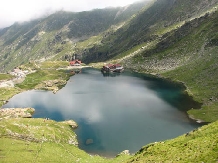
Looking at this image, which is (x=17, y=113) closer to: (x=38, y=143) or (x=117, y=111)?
(x=117, y=111)

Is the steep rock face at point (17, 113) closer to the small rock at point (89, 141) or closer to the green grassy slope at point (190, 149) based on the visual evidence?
the small rock at point (89, 141)

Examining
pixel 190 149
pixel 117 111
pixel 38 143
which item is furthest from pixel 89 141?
pixel 190 149

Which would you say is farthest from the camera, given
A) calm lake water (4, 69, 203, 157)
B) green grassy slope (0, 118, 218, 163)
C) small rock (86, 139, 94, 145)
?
calm lake water (4, 69, 203, 157)

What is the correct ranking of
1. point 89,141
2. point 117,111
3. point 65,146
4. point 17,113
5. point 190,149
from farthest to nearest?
point 117,111, point 17,113, point 89,141, point 65,146, point 190,149

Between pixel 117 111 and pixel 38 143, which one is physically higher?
pixel 38 143

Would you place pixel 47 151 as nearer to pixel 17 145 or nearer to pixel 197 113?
pixel 17 145

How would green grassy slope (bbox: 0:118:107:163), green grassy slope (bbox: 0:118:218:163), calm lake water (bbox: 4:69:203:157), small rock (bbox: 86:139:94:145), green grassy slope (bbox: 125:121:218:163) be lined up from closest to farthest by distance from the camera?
green grassy slope (bbox: 125:121:218:163), green grassy slope (bbox: 0:118:218:163), green grassy slope (bbox: 0:118:107:163), small rock (bbox: 86:139:94:145), calm lake water (bbox: 4:69:203:157)

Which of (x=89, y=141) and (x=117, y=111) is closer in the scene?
(x=89, y=141)

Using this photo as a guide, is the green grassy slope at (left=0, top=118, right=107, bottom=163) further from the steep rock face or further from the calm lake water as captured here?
the steep rock face

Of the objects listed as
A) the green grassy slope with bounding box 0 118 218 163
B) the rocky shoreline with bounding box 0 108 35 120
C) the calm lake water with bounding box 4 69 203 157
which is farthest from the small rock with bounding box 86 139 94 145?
the rocky shoreline with bounding box 0 108 35 120
